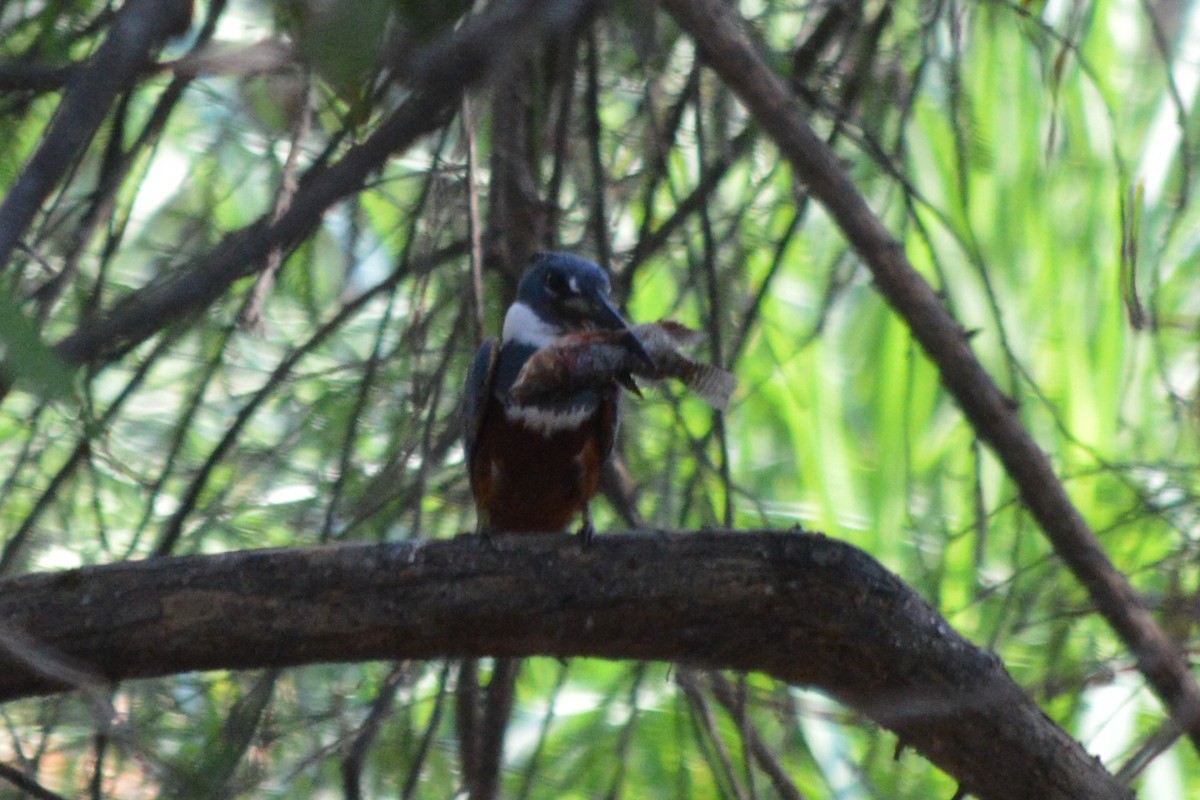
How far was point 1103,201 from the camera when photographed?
4438 mm

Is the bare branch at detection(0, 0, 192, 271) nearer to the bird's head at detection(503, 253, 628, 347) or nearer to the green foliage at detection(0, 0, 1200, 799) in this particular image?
the green foliage at detection(0, 0, 1200, 799)

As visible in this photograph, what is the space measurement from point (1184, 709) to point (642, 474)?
4.35 ft

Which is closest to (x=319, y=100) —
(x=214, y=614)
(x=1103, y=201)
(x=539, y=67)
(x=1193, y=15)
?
(x=539, y=67)

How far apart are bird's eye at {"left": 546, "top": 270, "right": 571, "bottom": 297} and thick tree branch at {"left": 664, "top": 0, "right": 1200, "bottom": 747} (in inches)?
20.2

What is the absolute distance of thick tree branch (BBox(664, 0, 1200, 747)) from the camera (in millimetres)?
2781

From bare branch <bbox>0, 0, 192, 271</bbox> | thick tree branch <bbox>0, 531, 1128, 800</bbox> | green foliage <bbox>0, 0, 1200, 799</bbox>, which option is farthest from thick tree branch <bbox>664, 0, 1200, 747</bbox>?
bare branch <bbox>0, 0, 192, 271</bbox>

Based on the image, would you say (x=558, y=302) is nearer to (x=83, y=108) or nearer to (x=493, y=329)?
(x=493, y=329)

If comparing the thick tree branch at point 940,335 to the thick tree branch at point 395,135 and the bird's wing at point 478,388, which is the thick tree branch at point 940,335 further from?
the thick tree branch at point 395,135

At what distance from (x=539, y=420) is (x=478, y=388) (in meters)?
0.15

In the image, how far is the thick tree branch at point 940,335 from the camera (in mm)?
2781

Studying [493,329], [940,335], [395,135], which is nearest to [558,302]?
[493,329]

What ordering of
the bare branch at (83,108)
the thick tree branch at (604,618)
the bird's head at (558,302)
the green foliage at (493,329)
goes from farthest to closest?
the bird's head at (558,302)
the green foliage at (493,329)
the thick tree branch at (604,618)
the bare branch at (83,108)

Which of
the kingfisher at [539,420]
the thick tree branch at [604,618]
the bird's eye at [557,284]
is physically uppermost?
the bird's eye at [557,284]

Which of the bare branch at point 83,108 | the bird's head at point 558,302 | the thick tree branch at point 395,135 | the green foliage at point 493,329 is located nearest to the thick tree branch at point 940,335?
the green foliage at point 493,329
